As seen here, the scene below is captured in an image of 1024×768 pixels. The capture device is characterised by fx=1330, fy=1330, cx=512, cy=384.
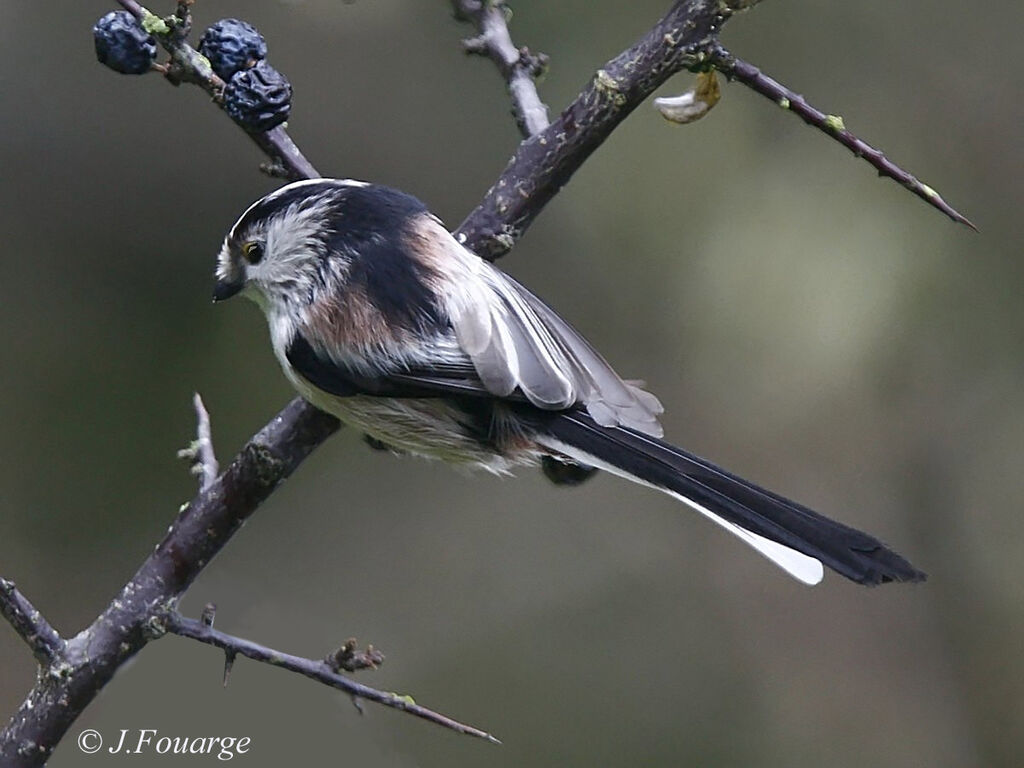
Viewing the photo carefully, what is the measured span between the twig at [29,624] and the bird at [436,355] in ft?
1.61

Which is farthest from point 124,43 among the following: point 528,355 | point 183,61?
point 528,355

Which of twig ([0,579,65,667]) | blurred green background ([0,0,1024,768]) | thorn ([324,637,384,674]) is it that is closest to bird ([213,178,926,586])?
thorn ([324,637,384,674])

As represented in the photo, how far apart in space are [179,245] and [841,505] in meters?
2.12

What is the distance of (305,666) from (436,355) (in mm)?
512

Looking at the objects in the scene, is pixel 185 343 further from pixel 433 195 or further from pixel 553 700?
pixel 553 700

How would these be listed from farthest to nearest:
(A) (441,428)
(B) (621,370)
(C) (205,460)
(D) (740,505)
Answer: (B) (621,370) → (A) (441,428) → (C) (205,460) → (D) (740,505)

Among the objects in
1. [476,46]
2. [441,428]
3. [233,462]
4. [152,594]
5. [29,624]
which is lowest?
[29,624]

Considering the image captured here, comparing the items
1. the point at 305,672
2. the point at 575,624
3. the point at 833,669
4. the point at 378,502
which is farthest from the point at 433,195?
the point at 305,672

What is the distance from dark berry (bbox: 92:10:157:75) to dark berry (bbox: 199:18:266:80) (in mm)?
96

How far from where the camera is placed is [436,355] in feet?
6.41

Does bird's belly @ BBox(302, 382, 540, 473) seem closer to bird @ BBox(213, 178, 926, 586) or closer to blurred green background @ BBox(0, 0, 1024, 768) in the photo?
bird @ BBox(213, 178, 926, 586)

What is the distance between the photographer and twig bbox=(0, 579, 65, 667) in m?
1.59

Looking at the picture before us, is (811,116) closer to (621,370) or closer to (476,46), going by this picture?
(476,46)

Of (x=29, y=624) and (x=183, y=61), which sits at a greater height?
(x=183, y=61)
